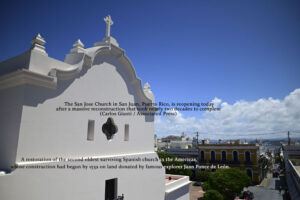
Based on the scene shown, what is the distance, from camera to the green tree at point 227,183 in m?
20.6

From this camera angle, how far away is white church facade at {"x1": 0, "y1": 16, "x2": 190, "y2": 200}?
4832mm

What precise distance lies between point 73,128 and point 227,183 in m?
19.3

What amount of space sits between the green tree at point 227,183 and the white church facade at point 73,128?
46.1ft

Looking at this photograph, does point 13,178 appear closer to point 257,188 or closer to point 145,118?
point 145,118

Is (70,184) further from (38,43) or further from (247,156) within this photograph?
(247,156)

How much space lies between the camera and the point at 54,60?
19.2ft

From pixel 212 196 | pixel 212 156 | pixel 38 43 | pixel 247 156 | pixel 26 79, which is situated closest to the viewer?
pixel 26 79

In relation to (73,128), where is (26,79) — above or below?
above

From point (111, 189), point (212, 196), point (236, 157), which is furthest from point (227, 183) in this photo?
point (111, 189)

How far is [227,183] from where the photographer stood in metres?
20.6

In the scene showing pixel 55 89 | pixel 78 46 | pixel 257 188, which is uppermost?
pixel 78 46

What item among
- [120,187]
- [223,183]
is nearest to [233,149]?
[223,183]

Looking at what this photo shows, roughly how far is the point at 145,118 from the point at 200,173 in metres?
25.9

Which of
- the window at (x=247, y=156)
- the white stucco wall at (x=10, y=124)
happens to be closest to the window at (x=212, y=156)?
the window at (x=247, y=156)
